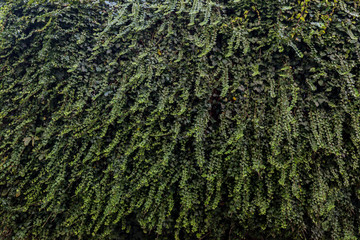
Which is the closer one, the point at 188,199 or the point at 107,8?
the point at 188,199

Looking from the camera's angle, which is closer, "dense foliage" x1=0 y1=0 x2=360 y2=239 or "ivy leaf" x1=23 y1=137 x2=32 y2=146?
"dense foliage" x1=0 y1=0 x2=360 y2=239

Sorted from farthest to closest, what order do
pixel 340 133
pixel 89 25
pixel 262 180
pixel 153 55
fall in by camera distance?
pixel 89 25 < pixel 153 55 < pixel 262 180 < pixel 340 133

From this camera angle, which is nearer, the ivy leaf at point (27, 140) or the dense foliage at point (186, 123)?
the dense foliage at point (186, 123)

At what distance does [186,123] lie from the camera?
228 centimetres

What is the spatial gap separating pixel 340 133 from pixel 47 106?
3.20m

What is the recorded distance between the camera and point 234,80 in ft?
7.38

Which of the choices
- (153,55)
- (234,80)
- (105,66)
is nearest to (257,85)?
(234,80)

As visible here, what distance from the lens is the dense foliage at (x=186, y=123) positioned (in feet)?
7.09

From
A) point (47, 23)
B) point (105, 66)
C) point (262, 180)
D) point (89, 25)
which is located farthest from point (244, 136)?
point (47, 23)

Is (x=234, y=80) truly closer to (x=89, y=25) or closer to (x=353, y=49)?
(x=353, y=49)

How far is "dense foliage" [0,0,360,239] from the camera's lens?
2160mm

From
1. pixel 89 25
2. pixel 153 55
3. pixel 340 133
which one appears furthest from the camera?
pixel 89 25

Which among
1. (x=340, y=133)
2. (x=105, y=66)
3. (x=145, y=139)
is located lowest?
(x=340, y=133)

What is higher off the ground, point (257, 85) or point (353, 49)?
point (353, 49)
